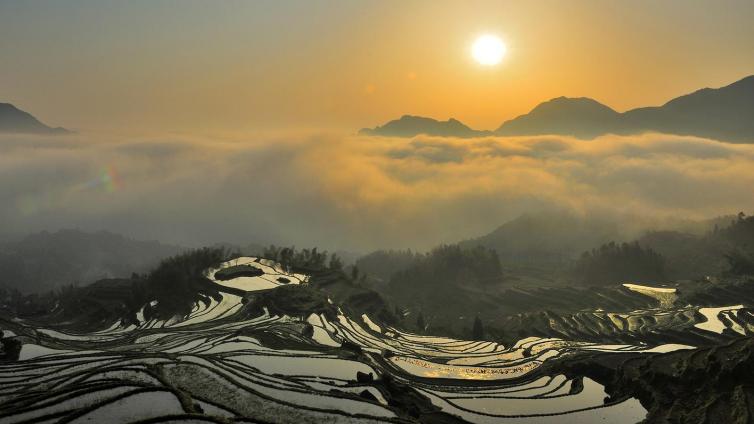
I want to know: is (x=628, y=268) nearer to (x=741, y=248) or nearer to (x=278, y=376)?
(x=741, y=248)

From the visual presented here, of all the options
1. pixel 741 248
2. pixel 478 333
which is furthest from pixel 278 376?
pixel 741 248

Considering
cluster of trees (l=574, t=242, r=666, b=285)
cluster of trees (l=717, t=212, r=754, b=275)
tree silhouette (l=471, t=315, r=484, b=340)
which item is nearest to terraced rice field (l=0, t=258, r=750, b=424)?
tree silhouette (l=471, t=315, r=484, b=340)

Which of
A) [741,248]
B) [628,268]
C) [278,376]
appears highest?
[278,376]

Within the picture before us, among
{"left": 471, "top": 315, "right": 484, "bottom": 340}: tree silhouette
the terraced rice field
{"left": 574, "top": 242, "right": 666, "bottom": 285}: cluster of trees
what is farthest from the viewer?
{"left": 574, "top": 242, "right": 666, "bottom": 285}: cluster of trees

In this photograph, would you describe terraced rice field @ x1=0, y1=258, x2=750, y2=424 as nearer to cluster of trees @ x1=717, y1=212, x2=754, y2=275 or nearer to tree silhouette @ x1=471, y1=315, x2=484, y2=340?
tree silhouette @ x1=471, y1=315, x2=484, y2=340

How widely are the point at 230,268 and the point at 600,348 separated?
278 ft

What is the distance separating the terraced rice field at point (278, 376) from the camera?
34312mm

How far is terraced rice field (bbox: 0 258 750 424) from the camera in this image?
34.3m

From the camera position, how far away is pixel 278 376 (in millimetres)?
47344

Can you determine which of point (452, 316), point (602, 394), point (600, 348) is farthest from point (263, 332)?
point (452, 316)

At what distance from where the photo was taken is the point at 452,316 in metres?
147

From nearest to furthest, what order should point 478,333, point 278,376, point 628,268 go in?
1. point 278,376
2. point 478,333
3. point 628,268

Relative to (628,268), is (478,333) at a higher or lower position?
higher

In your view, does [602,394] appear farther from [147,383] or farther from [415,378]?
[147,383]
